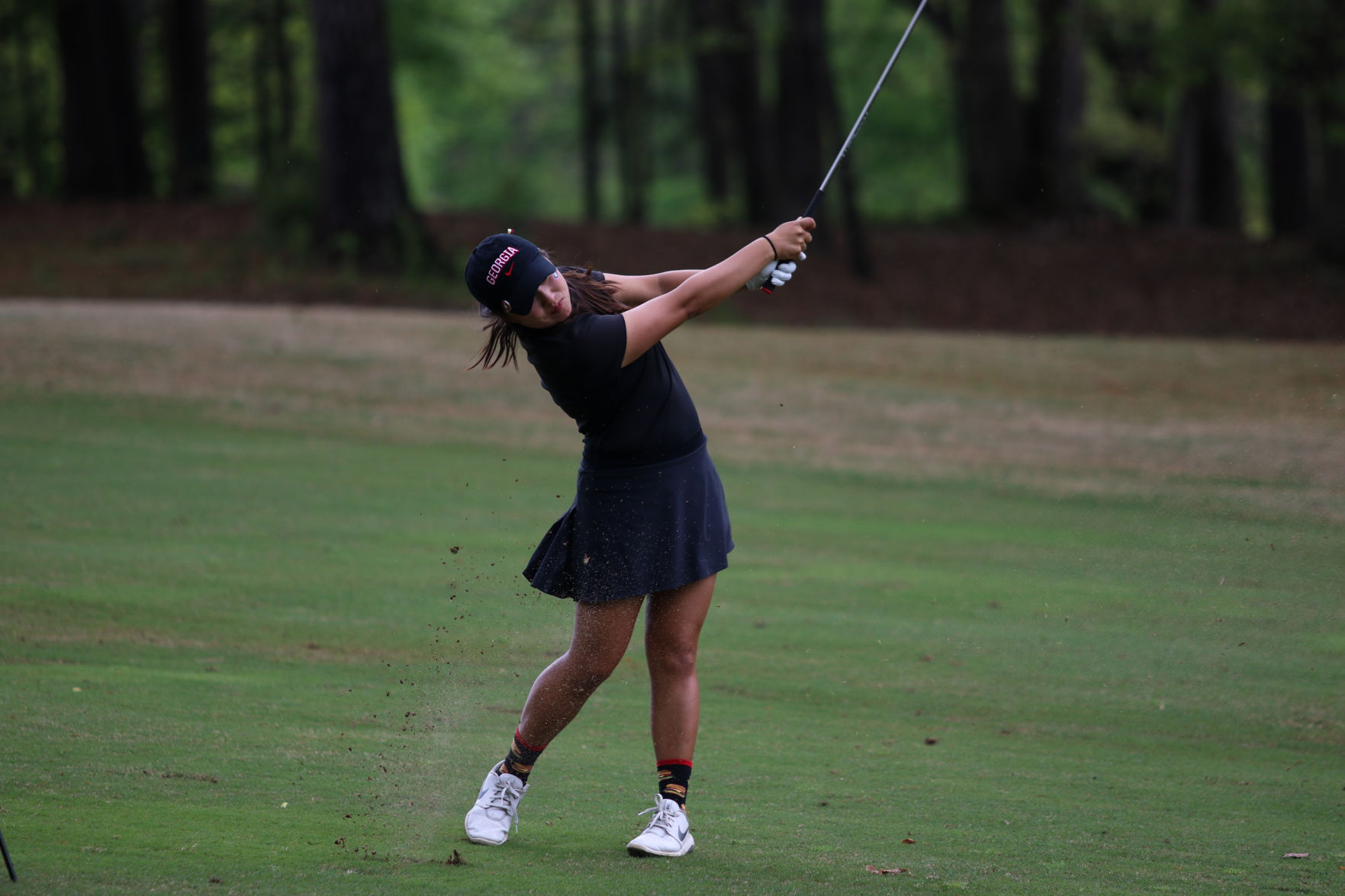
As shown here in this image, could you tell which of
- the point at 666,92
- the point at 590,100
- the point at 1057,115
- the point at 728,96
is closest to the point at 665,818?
the point at 1057,115

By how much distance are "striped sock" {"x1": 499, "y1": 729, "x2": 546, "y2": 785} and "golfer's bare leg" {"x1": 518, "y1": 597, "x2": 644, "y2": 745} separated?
0.07ft

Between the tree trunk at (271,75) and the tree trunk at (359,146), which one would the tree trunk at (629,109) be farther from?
the tree trunk at (359,146)

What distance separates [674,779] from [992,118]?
2639 centimetres

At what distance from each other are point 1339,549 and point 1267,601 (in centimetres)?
207

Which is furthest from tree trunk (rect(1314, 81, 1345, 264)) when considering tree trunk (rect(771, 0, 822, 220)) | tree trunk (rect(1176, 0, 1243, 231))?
tree trunk (rect(1176, 0, 1243, 231))

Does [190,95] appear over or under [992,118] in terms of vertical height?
over

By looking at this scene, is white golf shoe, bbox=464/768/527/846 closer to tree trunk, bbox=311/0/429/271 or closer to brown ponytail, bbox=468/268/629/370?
brown ponytail, bbox=468/268/629/370

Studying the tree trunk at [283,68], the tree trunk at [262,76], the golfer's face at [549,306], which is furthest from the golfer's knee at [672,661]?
the tree trunk at [262,76]

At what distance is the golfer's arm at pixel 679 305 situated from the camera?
13.9 feet

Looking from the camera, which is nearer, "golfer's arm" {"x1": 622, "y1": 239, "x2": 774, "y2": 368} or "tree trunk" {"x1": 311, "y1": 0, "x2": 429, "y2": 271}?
"golfer's arm" {"x1": 622, "y1": 239, "x2": 774, "y2": 368}

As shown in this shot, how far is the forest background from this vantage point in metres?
21.3

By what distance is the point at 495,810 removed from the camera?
4543 mm

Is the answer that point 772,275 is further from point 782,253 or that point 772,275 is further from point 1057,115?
point 1057,115

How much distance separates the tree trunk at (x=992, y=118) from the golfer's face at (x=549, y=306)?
84.6 ft
